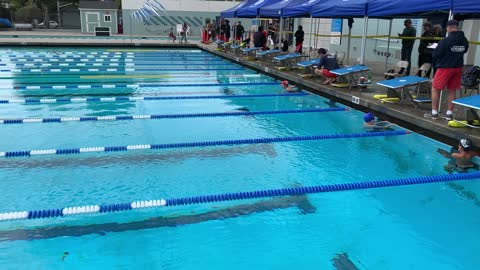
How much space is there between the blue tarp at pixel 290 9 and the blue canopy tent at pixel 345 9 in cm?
61

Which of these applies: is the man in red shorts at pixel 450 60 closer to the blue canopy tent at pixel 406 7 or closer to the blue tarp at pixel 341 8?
the blue canopy tent at pixel 406 7

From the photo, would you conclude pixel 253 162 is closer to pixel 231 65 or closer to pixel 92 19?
pixel 231 65

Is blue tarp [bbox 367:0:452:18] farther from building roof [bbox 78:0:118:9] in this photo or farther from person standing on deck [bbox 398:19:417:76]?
building roof [bbox 78:0:118:9]

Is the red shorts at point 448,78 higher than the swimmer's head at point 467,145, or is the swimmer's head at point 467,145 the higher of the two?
the red shorts at point 448,78

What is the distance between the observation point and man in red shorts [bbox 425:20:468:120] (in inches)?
238

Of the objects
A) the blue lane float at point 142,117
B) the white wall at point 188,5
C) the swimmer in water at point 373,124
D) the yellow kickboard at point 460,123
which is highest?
the white wall at point 188,5

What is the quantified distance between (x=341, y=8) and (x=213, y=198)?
25.0 ft

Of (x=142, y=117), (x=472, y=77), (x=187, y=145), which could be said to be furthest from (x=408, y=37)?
(x=187, y=145)

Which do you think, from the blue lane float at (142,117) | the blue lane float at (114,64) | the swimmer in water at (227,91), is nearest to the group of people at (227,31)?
the blue lane float at (114,64)

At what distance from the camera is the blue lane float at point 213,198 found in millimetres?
3678

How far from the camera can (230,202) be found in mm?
4453

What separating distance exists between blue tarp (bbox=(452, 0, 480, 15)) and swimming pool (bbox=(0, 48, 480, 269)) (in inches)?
81.2

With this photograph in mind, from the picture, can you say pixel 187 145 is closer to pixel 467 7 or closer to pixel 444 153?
pixel 444 153

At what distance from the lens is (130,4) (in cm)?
3391
